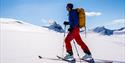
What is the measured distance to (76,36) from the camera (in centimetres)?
1047

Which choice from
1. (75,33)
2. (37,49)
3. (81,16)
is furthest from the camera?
(37,49)

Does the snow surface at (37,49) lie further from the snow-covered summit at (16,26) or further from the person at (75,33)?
the snow-covered summit at (16,26)

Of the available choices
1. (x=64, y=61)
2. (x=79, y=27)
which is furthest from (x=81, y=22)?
(x=64, y=61)

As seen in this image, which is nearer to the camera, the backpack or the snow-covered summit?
the backpack

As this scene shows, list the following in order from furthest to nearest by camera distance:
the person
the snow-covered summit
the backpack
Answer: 1. the snow-covered summit
2. the backpack
3. the person

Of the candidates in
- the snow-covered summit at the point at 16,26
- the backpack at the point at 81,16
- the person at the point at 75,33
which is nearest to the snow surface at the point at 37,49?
the person at the point at 75,33

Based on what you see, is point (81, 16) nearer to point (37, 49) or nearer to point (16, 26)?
point (37, 49)

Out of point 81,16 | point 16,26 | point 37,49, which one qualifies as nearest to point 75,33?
point 81,16

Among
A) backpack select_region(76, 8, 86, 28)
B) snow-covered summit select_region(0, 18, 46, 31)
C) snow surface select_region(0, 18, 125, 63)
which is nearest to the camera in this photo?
backpack select_region(76, 8, 86, 28)

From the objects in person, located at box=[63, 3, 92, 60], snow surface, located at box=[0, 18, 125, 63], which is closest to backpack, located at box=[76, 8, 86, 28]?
person, located at box=[63, 3, 92, 60]

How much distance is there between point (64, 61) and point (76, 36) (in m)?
1.01

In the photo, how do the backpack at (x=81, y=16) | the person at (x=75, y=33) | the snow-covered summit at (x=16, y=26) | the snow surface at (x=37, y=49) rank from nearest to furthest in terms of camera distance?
the person at (x=75, y=33)
the backpack at (x=81, y=16)
the snow surface at (x=37, y=49)
the snow-covered summit at (x=16, y=26)

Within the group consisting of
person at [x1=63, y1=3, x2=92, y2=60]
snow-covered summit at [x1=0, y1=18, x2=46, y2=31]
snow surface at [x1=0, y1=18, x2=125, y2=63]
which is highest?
person at [x1=63, y1=3, x2=92, y2=60]

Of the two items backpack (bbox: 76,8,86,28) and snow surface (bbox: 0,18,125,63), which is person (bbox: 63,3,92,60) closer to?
backpack (bbox: 76,8,86,28)
